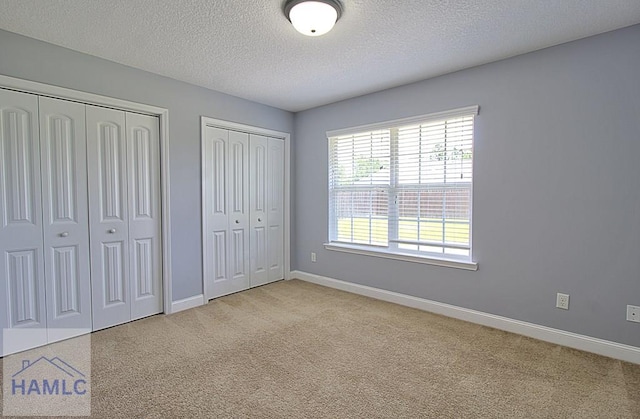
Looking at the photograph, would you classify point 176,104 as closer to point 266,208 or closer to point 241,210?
point 241,210

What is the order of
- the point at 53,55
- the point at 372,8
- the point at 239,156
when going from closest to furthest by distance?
the point at 372,8 → the point at 53,55 → the point at 239,156

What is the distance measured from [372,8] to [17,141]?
2.80 metres

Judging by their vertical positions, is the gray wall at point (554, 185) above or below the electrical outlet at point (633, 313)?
above

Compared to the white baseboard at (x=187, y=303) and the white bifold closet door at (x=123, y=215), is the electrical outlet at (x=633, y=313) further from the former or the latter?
the white bifold closet door at (x=123, y=215)

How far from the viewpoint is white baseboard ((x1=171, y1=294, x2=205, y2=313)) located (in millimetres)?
3354

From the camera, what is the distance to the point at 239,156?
3.98 meters

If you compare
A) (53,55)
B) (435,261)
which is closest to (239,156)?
(53,55)

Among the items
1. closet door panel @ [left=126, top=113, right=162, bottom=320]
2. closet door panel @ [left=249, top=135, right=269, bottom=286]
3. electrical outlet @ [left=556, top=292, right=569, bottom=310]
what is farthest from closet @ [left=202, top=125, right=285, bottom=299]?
electrical outlet @ [left=556, top=292, right=569, bottom=310]

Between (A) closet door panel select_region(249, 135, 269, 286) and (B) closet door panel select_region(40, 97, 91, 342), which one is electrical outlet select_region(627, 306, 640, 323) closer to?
(A) closet door panel select_region(249, 135, 269, 286)

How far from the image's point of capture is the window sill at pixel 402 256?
3098 mm

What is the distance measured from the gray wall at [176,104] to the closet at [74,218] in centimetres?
17

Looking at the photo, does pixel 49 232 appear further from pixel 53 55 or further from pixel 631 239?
pixel 631 239

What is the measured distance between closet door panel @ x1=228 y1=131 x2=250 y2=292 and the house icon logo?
1.88m

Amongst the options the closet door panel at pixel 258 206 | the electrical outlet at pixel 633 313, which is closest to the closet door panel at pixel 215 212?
the closet door panel at pixel 258 206
